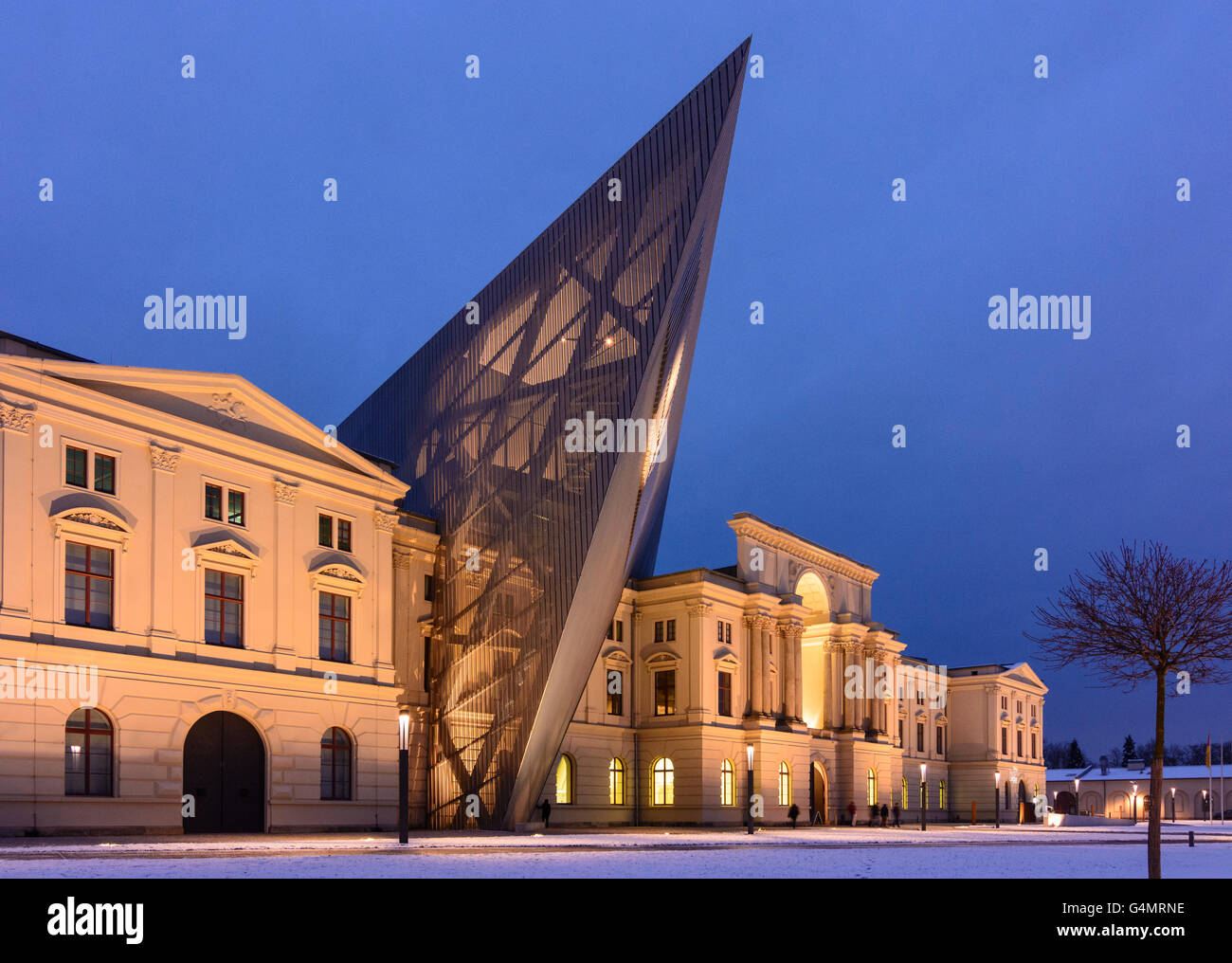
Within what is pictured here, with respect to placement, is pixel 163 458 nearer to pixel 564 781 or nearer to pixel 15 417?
pixel 15 417

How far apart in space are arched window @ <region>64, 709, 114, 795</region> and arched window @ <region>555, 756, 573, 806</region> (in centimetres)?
2627

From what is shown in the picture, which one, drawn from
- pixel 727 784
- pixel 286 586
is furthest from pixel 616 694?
pixel 286 586

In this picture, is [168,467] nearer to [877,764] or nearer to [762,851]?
[762,851]

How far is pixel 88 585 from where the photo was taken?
102 ft

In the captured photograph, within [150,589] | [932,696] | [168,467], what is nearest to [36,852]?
[150,589]

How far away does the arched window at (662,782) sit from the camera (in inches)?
2313

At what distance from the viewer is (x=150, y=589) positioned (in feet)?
106

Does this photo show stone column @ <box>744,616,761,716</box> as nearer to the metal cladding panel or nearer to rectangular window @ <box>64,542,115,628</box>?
the metal cladding panel

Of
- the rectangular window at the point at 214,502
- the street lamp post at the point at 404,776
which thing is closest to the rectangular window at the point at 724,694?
the rectangular window at the point at 214,502

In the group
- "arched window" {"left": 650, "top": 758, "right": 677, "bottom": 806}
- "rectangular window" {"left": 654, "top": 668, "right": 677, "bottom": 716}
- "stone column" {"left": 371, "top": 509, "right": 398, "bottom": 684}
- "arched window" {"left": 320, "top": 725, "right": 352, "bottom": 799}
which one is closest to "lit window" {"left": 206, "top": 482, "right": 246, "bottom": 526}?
"stone column" {"left": 371, "top": 509, "right": 398, "bottom": 684}

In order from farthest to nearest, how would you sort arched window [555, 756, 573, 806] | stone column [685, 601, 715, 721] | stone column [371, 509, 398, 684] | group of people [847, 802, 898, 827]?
group of people [847, 802, 898, 827] < stone column [685, 601, 715, 721] < arched window [555, 756, 573, 806] < stone column [371, 509, 398, 684]

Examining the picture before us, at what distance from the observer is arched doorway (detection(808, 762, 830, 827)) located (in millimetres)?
66312

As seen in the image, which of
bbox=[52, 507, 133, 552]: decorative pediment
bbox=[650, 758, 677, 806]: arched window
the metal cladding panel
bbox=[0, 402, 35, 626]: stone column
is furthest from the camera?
bbox=[650, 758, 677, 806]: arched window

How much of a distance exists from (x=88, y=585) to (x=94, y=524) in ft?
5.59
